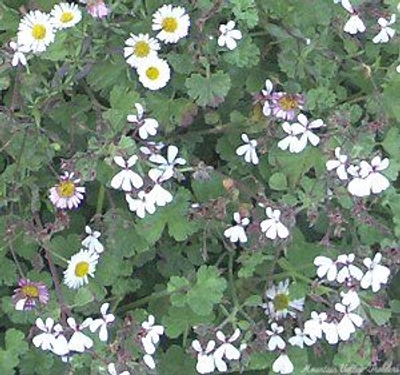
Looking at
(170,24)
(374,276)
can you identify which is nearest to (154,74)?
(170,24)

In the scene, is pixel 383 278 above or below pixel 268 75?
below

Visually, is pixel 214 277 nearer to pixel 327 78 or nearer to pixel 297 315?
pixel 297 315

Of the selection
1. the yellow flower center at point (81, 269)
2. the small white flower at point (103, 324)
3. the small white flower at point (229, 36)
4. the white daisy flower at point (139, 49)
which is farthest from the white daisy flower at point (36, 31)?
the small white flower at point (103, 324)

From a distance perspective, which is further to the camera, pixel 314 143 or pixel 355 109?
pixel 355 109

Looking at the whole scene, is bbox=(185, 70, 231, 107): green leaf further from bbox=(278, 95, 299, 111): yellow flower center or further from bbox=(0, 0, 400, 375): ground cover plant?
bbox=(278, 95, 299, 111): yellow flower center

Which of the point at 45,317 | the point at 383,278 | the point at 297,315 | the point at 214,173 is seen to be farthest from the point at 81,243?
the point at 383,278

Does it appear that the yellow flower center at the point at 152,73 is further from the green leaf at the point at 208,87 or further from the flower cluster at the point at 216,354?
the flower cluster at the point at 216,354

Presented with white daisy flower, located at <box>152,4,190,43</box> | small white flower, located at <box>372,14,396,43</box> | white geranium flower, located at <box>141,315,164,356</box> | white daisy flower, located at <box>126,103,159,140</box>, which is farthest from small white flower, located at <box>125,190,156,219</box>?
small white flower, located at <box>372,14,396,43</box>

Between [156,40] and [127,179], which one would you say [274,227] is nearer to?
[127,179]
